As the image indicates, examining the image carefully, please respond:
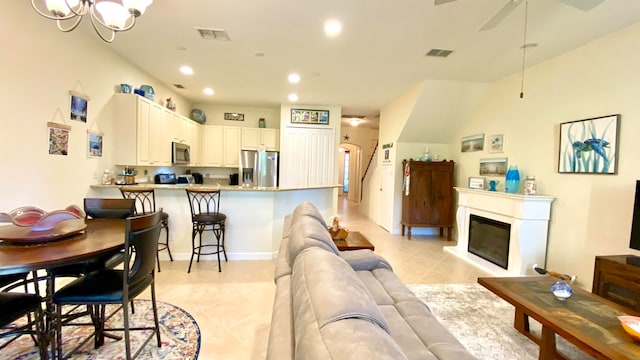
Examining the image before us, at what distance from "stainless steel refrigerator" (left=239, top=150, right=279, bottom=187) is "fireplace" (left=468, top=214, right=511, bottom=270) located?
4247 millimetres

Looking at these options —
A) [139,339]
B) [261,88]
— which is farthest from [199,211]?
[261,88]

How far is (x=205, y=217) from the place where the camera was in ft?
11.5

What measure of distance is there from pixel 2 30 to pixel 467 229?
6.12 m

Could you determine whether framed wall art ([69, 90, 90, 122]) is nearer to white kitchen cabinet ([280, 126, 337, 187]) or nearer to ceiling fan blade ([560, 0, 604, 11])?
white kitchen cabinet ([280, 126, 337, 187])

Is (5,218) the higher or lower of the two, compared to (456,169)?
lower

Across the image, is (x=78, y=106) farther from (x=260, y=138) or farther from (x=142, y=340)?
(x=260, y=138)

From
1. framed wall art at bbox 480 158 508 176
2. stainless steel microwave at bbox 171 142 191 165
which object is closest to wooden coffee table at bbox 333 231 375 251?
framed wall art at bbox 480 158 508 176

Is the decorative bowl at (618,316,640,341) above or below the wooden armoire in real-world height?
below

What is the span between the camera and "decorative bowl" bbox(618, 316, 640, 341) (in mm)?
1531

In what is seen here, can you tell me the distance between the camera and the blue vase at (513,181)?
13.3 ft

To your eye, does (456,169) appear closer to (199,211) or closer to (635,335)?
(635,335)

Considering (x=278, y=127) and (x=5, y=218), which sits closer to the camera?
(x=5, y=218)

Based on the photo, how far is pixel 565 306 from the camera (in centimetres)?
195

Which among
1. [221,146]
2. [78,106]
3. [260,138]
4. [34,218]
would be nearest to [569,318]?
[34,218]
